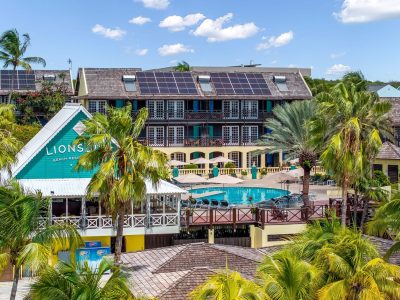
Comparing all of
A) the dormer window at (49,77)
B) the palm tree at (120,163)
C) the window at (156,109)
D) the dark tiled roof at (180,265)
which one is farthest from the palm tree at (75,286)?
the dormer window at (49,77)

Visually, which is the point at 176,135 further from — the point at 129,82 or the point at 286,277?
the point at 286,277

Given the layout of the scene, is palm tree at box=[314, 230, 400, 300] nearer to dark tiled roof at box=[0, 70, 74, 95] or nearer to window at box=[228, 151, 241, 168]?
window at box=[228, 151, 241, 168]

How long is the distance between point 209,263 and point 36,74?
52666mm

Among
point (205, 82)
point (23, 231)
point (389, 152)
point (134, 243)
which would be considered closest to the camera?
point (23, 231)

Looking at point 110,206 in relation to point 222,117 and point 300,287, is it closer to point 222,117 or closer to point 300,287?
point 300,287

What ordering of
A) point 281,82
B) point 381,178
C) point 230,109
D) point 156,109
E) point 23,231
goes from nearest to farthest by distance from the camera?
1. point 23,231
2. point 381,178
3. point 156,109
4. point 230,109
5. point 281,82

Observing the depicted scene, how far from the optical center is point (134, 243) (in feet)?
106

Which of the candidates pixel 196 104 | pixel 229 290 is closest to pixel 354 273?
pixel 229 290

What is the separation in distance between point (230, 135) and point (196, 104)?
15.9 ft

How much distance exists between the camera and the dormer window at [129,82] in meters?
63.1

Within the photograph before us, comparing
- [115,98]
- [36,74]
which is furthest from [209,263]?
[36,74]

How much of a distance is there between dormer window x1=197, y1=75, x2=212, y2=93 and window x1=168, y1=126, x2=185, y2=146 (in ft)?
14.8

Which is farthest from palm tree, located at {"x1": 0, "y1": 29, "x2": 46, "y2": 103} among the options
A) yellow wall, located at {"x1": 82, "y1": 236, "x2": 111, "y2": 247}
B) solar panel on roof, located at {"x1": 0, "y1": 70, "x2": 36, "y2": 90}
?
yellow wall, located at {"x1": 82, "y1": 236, "x2": 111, "y2": 247}

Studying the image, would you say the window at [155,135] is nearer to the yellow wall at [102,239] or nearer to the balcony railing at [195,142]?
the balcony railing at [195,142]
